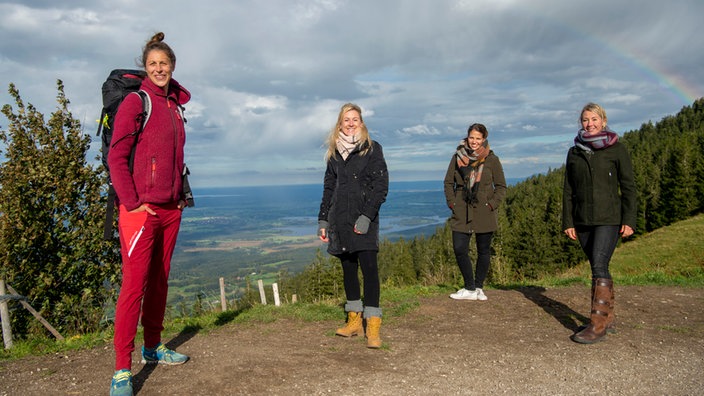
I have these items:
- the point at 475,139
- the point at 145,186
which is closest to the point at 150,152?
the point at 145,186

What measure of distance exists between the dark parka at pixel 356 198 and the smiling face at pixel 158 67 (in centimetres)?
193

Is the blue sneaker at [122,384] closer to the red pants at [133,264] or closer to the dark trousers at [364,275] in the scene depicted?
the red pants at [133,264]

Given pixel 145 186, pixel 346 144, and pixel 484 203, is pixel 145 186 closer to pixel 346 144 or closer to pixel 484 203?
pixel 346 144

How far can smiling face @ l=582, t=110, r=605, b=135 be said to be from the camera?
5277 millimetres

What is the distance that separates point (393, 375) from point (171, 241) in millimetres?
2211

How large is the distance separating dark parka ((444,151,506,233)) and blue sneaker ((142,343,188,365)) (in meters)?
4.23

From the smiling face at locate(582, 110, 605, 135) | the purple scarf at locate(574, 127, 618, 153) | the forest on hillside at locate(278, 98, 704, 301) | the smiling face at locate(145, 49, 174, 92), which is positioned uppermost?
the smiling face at locate(145, 49, 174, 92)

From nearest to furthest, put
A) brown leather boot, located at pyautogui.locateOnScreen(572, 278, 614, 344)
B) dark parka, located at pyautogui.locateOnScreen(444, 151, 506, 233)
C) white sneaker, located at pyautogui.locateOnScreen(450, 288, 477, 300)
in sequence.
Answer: brown leather boot, located at pyautogui.locateOnScreen(572, 278, 614, 344) < dark parka, located at pyautogui.locateOnScreen(444, 151, 506, 233) < white sneaker, located at pyautogui.locateOnScreen(450, 288, 477, 300)

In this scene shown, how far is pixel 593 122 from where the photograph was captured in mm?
5281

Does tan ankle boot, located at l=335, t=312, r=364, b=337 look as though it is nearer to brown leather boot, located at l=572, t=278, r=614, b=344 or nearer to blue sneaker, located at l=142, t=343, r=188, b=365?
blue sneaker, located at l=142, t=343, r=188, b=365

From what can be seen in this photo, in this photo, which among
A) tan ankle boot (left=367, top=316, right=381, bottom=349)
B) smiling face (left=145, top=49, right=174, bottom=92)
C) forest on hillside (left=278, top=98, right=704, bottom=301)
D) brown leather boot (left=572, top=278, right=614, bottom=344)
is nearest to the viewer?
smiling face (left=145, top=49, right=174, bottom=92)

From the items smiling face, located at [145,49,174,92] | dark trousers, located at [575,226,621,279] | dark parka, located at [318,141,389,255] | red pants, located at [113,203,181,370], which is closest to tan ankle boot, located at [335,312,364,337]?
dark parka, located at [318,141,389,255]

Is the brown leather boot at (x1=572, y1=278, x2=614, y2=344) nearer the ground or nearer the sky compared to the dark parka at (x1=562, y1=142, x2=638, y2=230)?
nearer the ground

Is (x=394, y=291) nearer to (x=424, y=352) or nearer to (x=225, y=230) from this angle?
(x=424, y=352)
